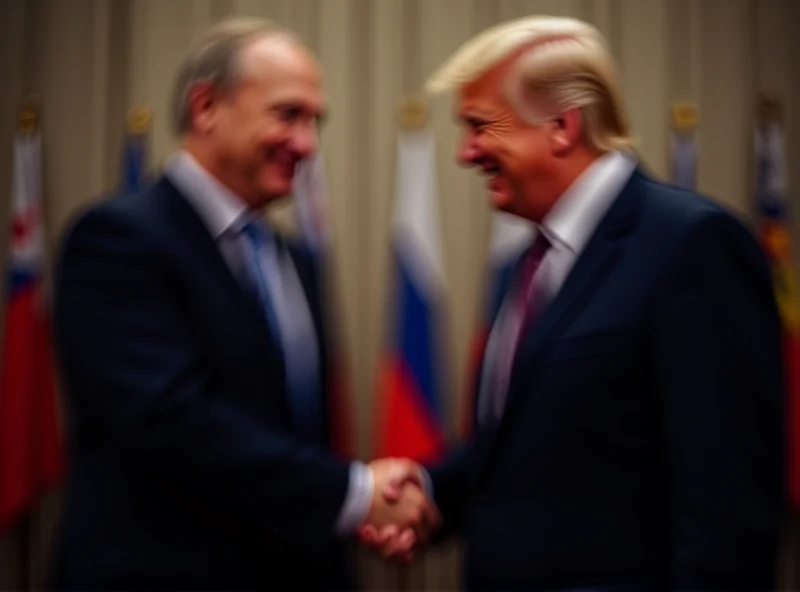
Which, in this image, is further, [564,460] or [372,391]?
[372,391]

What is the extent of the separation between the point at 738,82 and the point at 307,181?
176cm

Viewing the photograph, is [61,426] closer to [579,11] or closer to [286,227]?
[286,227]

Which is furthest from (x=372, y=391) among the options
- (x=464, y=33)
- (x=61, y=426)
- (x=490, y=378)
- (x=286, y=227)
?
(x=490, y=378)

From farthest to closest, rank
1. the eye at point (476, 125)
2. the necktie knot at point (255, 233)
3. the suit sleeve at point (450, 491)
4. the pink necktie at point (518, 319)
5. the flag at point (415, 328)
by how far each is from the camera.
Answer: the flag at point (415, 328) < the suit sleeve at point (450, 491) < the necktie knot at point (255, 233) < the eye at point (476, 125) < the pink necktie at point (518, 319)

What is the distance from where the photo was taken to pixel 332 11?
3643mm

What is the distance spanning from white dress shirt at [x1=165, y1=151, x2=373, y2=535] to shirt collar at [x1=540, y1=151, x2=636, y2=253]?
506mm

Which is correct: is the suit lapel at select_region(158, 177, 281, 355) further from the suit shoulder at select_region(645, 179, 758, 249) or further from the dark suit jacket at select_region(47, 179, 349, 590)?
the suit shoulder at select_region(645, 179, 758, 249)

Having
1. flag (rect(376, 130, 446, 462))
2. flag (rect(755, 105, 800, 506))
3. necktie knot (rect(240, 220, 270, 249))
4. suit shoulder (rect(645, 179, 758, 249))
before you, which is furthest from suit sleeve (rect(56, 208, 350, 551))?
flag (rect(755, 105, 800, 506))

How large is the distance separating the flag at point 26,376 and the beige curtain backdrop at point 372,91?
0.49 feet

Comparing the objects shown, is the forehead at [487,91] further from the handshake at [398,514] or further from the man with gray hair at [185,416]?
the handshake at [398,514]

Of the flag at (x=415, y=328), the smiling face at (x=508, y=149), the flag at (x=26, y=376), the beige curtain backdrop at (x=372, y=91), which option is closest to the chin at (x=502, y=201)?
the smiling face at (x=508, y=149)

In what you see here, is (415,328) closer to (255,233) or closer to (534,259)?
(255,233)

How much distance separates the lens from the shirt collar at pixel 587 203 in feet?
4.77

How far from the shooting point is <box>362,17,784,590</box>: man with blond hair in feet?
4.08
